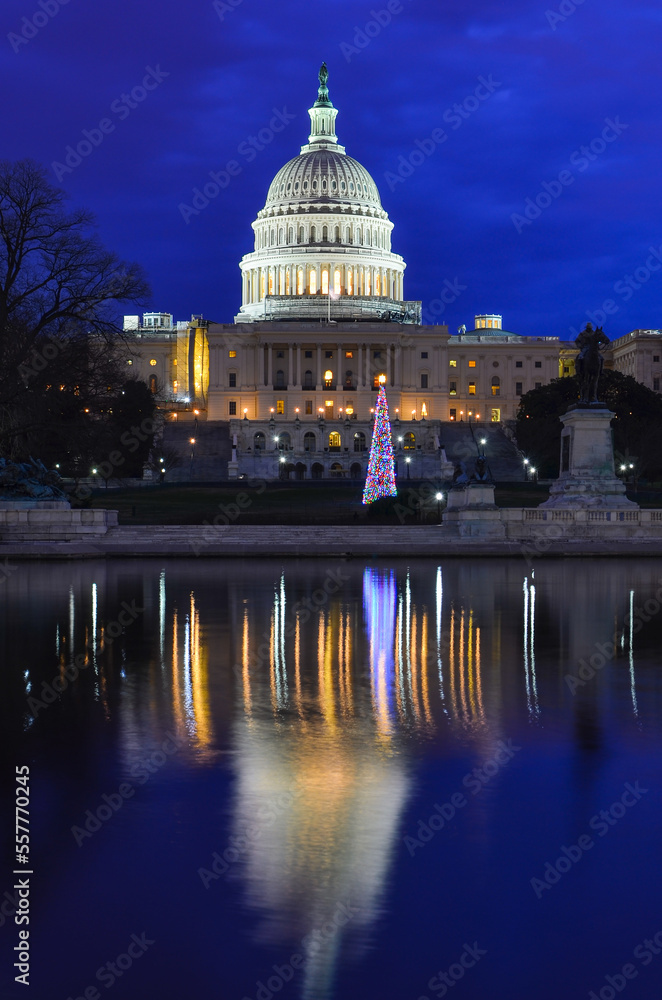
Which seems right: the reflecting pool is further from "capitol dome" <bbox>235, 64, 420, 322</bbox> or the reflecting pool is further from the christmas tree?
"capitol dome" <bbox>235, 64, 420, 322</bbox>

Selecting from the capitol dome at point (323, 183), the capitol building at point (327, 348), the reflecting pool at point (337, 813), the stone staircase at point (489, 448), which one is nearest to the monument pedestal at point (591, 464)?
the reflecting pool at point (337, 813)

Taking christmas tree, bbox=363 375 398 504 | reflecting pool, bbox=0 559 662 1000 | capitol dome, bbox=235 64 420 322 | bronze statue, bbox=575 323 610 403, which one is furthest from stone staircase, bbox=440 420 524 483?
reflecting pool, bbox=0 559 662 1000

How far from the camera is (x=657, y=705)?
1447 cm

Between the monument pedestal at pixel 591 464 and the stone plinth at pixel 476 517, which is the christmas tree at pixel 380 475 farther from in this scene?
the monument pedestal at pixel 591 464

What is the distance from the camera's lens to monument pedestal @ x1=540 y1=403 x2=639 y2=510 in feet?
147

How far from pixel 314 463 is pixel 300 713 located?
101491 mm

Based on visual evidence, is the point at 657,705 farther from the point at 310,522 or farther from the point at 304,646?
the point at 310,522

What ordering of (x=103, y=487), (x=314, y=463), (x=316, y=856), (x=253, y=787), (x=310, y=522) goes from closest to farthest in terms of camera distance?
1. (x=316, y=856)
2. (x=253, y=787)
3. (x=310, y=522)
4. (x=103, y=487)
5. (x=314, y=463)

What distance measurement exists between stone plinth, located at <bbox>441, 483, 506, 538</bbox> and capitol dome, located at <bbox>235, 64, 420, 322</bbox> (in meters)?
120

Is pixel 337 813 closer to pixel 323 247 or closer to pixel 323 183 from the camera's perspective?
pixel 323 247

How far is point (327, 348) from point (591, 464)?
107m

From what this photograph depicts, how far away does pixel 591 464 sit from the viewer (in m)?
45.4

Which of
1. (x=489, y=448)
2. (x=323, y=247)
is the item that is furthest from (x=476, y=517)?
(x=323, y=247)

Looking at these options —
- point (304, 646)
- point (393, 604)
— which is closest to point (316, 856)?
point (304, 646)
